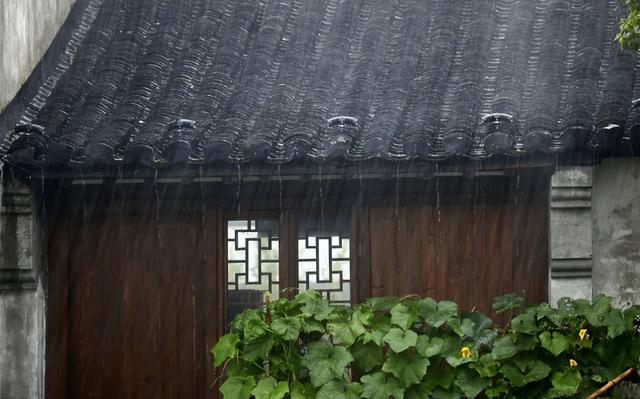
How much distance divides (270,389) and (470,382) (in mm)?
1421

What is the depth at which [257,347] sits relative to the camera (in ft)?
23.2

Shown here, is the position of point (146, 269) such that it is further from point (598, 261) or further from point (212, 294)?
point (598, 261)

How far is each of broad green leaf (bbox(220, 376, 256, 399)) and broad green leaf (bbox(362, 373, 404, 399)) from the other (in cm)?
82

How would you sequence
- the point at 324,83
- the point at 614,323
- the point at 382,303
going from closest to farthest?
1. the point at 614,323
2. the point at 382,303
3. the point at 324,83

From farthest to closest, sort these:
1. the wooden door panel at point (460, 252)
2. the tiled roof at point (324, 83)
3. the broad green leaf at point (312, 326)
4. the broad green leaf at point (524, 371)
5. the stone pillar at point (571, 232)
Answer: the wooden door panel at point (460, 252) < the stone pillar at point (571, 232) < the tiled roof at point (324, 83) < the broad green leaf at point (312, 326) < the broad green leaf at point (524, 371)

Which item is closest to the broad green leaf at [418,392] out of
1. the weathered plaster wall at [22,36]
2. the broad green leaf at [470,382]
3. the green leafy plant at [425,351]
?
the green leafy plant at [425,351]

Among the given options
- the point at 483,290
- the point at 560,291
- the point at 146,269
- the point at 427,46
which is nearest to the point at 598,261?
the point at 560,291

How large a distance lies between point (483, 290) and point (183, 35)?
3.90m

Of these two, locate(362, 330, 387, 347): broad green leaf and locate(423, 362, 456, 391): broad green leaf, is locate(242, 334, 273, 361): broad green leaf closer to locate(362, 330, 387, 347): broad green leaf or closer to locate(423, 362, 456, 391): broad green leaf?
locate(362, 330, 387, 347): broad green leaf

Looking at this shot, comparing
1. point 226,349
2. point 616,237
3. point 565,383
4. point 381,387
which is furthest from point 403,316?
point 616,237

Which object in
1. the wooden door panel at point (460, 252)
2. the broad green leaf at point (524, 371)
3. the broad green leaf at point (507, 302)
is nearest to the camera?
the broad green leaf at point (524, 371)

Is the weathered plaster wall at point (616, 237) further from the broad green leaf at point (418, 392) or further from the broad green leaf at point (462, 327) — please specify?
the broad green leaf at point (418, 392)

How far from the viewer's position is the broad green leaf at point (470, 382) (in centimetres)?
682

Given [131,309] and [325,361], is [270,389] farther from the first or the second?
[131,309]
